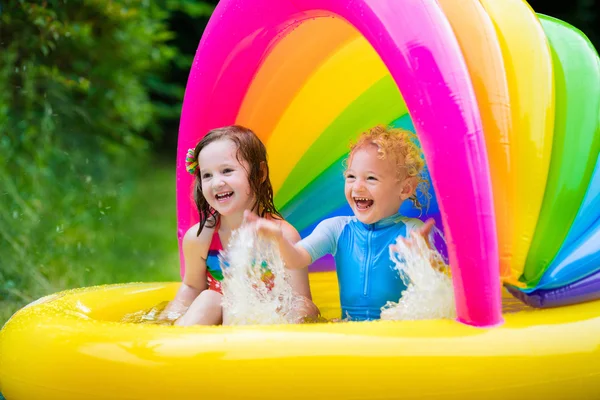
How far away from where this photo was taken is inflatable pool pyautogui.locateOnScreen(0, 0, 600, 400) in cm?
222

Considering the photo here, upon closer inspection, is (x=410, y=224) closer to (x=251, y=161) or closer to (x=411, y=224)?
(x=411, y=224)

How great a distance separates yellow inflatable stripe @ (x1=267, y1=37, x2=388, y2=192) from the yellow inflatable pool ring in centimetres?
141

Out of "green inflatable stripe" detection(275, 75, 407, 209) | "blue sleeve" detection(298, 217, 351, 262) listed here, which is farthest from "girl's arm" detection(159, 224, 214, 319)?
"green inflatable stripe" detection(275, 75, 407, 209)

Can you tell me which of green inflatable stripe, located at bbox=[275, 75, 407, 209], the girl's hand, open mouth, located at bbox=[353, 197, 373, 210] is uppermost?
green inflatable stripe, located at bbox=[275, 75, 407, 209]

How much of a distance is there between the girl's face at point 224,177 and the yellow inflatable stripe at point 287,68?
0.58 m

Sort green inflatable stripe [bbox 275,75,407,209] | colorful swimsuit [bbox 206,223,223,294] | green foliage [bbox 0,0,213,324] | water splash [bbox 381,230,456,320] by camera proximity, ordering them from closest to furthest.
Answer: water splash [bbox 381,230,456,320] → colorful swimsuit [bbox 206,223,223,294] → green inflatable stripe [bbox 275,75,407,209] → green foliage [bbox 0,0,213,324]

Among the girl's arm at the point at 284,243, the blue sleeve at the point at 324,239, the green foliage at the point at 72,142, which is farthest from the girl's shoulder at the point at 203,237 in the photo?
the green foliage at the point at 72,142

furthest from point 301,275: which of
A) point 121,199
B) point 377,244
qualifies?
point 121,199

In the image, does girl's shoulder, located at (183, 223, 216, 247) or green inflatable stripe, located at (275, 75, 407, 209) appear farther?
green inflatable stripe, located at (275, 75, 407, 209)

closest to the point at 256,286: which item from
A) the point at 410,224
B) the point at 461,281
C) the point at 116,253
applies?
the point at 410,224

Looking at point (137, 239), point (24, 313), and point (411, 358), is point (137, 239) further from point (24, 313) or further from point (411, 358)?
point (411, 358)

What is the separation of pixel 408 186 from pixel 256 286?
0.62 m

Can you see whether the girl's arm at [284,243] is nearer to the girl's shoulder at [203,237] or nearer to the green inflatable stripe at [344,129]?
the girl's shoulder at [203,237]

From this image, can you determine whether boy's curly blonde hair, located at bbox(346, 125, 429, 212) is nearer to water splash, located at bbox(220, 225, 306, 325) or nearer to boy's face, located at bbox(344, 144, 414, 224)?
boy's face, located at bbox(344, 144, 414, 224)
